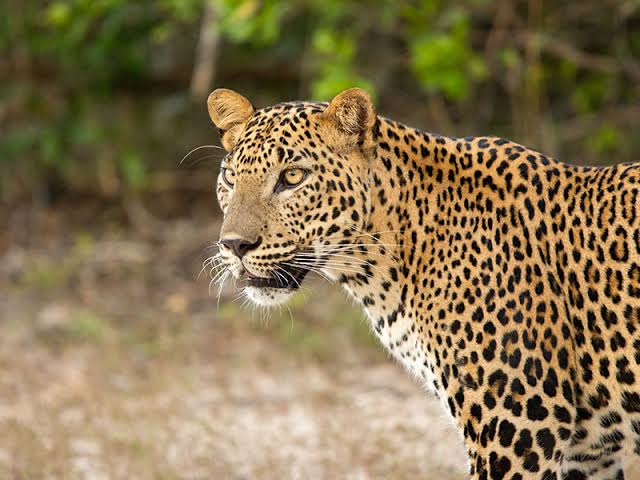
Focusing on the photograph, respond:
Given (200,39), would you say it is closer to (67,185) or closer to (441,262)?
(67,185)

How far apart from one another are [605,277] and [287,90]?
11.1 meters

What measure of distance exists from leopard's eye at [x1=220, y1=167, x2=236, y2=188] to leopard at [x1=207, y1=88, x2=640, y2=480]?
10 millimetres

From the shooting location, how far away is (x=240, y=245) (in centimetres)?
493

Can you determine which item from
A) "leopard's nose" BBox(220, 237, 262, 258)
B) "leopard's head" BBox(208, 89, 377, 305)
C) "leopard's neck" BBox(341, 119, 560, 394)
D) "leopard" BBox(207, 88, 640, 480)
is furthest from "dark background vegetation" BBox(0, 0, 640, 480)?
"leopard's nose" BBox(220, 237, 262, 258)

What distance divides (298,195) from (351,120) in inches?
17.7

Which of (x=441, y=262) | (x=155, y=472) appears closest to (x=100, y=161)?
(x=155, y=472)

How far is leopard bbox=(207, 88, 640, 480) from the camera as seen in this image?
15.4ft

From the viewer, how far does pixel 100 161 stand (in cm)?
1594

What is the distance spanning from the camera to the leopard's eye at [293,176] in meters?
5.01

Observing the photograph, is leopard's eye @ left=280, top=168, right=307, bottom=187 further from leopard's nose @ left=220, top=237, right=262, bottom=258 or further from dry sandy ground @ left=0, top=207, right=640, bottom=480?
dry sandy ground @ left=0, top=207, right=640, bottom=480

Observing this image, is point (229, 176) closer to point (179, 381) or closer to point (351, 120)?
point (351, 120)

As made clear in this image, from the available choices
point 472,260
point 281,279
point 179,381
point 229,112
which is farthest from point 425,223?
point 179,381

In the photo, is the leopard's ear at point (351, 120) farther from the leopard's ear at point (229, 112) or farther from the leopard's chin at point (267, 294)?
the leopard's chin at point (267, 294)

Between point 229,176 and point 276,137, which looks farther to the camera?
point 229,176
